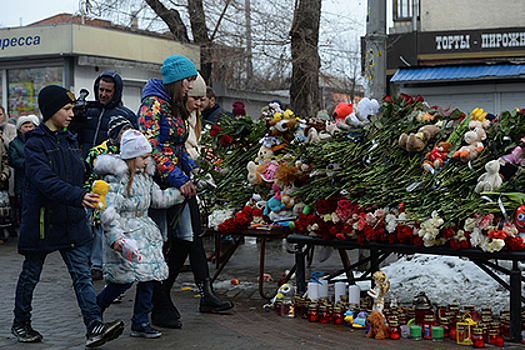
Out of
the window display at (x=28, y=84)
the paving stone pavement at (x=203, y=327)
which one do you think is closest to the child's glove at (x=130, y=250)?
the paving stone pavement at (x=203, y=327)

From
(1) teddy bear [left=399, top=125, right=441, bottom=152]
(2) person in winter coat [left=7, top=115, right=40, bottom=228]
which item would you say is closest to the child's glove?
(1) teddy bear [left=399, top=125, right=441, bottom=152]

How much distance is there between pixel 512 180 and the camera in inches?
186

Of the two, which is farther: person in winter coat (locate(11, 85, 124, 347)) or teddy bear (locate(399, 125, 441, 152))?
teddy bear (locate(399, 125, 441, 152))

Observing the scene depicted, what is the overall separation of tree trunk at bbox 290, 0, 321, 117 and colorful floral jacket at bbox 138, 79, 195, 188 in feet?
26.5

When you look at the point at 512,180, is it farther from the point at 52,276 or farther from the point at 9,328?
the point at 52,276

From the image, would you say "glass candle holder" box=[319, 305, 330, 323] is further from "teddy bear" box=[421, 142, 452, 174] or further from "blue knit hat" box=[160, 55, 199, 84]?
"blue knit hat" box=[160, 55, 199, 84]

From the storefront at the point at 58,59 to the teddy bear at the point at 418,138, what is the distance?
460 inches

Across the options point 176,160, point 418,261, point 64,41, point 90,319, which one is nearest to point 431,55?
point 64,41

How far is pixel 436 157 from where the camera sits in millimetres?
5117

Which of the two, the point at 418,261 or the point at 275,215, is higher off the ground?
the point at 275,215

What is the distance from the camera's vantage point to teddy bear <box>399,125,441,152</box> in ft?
17.2

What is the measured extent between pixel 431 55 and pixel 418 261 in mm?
14825

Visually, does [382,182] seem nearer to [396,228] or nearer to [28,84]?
[396,228]

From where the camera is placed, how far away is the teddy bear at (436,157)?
16.7 feet
